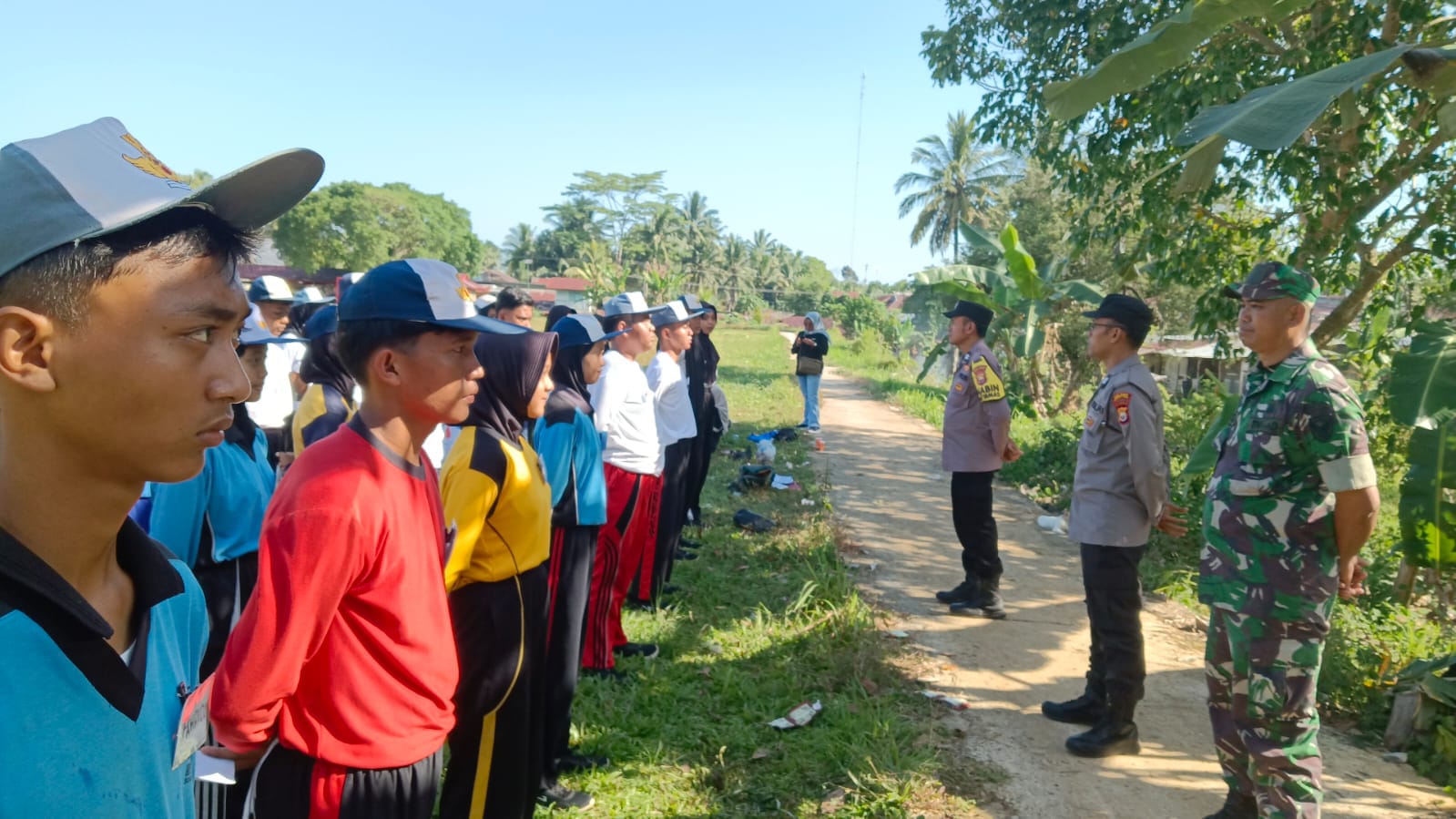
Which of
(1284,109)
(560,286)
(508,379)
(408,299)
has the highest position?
(560,286)

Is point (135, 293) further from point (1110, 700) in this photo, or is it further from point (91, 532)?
point (1110, 700)

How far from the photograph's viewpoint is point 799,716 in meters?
4.02

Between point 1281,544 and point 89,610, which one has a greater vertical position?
point 89,610

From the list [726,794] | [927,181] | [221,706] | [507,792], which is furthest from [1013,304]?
[927,181]

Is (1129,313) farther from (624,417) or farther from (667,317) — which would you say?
(667,317)

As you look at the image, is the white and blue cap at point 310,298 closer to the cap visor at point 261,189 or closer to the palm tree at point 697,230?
the cap visor at point 261,189

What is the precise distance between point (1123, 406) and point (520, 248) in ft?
241

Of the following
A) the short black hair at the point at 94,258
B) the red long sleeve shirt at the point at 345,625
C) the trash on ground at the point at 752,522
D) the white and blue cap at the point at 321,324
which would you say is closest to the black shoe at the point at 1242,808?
the red long sleeve shirt at the point at 345,625

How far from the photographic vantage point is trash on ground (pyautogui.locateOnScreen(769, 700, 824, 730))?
3979mm

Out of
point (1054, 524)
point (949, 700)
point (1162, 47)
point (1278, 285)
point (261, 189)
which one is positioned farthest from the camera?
point (1054, 524)

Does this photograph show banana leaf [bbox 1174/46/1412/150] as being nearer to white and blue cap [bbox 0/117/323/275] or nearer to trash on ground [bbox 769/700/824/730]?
white and blue cap [bbox 0/117/323/275]

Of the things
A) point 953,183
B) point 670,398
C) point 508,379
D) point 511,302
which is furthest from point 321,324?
point 953,183

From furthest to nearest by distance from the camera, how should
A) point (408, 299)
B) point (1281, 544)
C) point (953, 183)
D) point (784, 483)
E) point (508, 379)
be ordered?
1. point (953, 183)
2. point (784, 483)
3. point (1281, 544)
4. point (508, 379)
5. point (408, 299)

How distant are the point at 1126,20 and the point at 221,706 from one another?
6.53m
